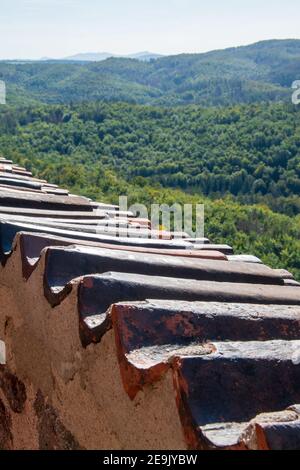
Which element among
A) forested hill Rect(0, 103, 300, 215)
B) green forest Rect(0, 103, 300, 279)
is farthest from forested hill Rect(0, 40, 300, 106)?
green forest Rect(0, 103, 300, 279)

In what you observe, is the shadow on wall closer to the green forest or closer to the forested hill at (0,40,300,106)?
the green forest

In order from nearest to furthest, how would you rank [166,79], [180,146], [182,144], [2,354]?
[2,354], [180,146], [182,144], [166,79]

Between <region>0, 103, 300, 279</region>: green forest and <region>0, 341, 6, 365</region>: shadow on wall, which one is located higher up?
<region>0, 341, 6, 365</region>: shadow on wall

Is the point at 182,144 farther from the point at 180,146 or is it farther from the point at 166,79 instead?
the point at 166,79

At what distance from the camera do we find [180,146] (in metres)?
60.2

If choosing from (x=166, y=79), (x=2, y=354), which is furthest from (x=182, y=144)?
(x=166, y=79)

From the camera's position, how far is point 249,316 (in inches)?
50.6

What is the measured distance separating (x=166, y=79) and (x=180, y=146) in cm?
12620

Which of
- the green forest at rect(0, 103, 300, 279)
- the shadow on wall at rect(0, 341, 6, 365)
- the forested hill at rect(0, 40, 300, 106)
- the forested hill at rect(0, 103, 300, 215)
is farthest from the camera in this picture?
the forested hill at rect(0, 40, 300, 106)

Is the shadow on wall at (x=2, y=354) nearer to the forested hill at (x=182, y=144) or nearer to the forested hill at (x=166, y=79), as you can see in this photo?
the forested hill at (x=182, y=144)

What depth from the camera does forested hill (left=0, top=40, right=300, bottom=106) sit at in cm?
12275

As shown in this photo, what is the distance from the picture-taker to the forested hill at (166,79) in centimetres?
12275

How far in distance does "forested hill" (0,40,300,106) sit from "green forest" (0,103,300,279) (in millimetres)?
32215
